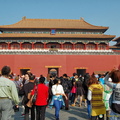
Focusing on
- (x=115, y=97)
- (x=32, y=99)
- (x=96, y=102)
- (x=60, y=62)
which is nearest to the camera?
(x=115, y=97)

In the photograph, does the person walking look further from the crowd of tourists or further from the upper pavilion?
the upper pavilion

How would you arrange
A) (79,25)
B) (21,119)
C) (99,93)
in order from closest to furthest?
(99,93), (21,119), (79,25)

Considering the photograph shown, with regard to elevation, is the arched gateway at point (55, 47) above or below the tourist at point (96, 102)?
above

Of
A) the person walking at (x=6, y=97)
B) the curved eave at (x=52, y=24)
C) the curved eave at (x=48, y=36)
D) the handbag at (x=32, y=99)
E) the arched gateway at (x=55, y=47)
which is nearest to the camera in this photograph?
the person walking at (x=6, y=97)

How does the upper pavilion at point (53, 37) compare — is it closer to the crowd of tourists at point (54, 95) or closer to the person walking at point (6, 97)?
the crowd of tourists at point (54, 95)

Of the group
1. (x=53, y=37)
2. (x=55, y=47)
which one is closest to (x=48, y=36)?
(x=53, y=37)

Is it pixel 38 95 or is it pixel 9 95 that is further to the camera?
pixel 38 95

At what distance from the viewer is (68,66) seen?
18750 mm

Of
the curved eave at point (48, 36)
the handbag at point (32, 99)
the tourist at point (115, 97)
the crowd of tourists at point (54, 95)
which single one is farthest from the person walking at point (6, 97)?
the curved eave at point (48, 36)

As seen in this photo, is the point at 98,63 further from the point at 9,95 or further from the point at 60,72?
the point at 9,95

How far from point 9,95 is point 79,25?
2035cm

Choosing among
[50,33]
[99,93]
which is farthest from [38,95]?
[50,33]

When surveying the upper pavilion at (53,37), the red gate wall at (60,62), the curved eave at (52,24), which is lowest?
the red gate wall at (60,62)

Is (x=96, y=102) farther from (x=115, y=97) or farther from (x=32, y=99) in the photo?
(x=32, y=99)
